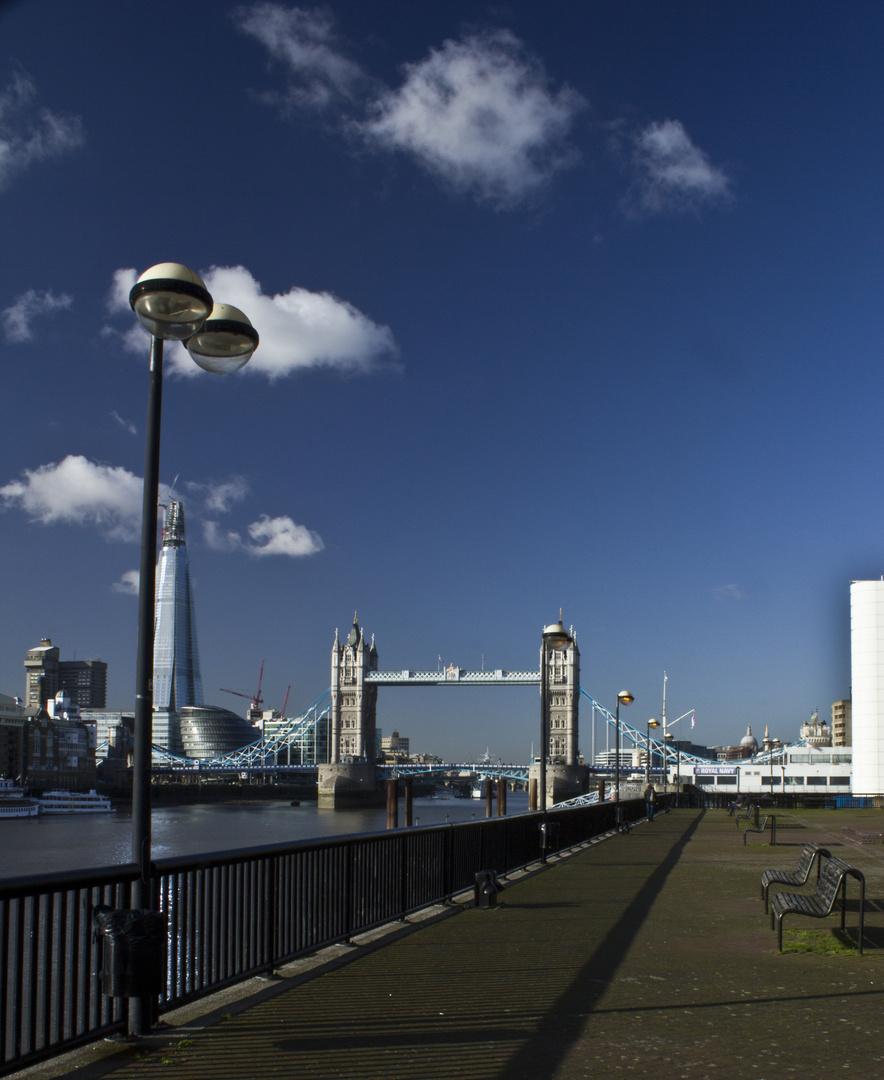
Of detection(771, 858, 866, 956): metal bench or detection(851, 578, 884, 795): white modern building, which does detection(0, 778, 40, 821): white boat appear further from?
detection(771, 858, 866, 956): metal bench

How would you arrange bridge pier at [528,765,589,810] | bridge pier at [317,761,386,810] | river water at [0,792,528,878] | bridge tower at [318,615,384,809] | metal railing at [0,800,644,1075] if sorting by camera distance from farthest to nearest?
bridge tower at [318,615,384,809]
bridge pier at [317,761,386,810]
bridge pier at [528,765,589,810]
river water at [0,792,528,878]
metal railing at [0,800,644,1075]

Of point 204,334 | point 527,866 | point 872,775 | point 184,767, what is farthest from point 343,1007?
point 184,767

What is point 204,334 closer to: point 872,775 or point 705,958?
point 705,958

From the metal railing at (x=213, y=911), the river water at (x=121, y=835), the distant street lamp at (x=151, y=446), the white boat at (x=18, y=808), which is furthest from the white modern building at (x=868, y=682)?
the white boat at (x=18, y=808)

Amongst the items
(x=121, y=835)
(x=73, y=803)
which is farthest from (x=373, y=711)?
(x=121, y=835)

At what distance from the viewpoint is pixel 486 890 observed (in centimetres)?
1083

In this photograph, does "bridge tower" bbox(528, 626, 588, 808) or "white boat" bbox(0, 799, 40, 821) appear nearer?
"white boat" bbox(0, 799, 40, 821)

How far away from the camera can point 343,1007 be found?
6.36 meters

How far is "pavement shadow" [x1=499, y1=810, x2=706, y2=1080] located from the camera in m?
5.17

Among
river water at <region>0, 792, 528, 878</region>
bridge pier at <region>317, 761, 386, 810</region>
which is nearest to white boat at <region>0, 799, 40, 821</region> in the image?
river water at <region>0, 792, 528, 878</region>

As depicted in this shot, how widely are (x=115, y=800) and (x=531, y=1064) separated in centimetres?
13249

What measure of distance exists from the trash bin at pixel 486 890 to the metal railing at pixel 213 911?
1.49 feet

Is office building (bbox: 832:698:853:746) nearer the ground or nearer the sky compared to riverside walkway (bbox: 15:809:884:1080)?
nearer the ground

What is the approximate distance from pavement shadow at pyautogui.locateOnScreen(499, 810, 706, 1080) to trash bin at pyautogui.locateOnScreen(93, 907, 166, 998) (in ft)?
6.70
